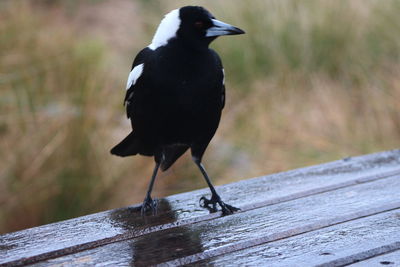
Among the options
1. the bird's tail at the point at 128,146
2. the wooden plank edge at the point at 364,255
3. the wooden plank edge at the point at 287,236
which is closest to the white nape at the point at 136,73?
the bird's tail at the point at 128,146

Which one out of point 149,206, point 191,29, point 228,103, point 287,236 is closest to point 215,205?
point 149,206

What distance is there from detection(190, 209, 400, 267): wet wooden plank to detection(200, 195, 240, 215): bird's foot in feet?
1.28

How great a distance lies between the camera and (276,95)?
239 inches

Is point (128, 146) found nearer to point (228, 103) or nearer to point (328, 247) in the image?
point (328, 247)

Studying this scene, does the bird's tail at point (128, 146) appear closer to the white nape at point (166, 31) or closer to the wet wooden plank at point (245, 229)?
the white nape at point (166, 31)

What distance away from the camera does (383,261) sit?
1.77 metres

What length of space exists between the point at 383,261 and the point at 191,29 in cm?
121

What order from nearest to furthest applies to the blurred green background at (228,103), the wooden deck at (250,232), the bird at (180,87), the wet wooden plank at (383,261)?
1. the wet wooden plank at (383,261)
2. the wooden deck at (250,232)
3. the bird at (180,87)
4. the blurred green background at (228,103)

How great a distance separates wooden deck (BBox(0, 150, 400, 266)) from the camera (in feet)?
6.08

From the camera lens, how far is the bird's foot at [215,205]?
7.77 feet

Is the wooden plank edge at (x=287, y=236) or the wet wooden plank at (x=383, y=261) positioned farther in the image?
the wooden plank edge at (x=287, y=236)

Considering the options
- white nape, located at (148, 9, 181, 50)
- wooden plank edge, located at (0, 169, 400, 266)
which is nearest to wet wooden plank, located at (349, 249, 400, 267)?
wooden plank edge, located at (0, 169, 400, 266)

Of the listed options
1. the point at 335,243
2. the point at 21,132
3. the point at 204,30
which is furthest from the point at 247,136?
the point at 335,243

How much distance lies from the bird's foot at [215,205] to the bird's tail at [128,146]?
0.43 m
